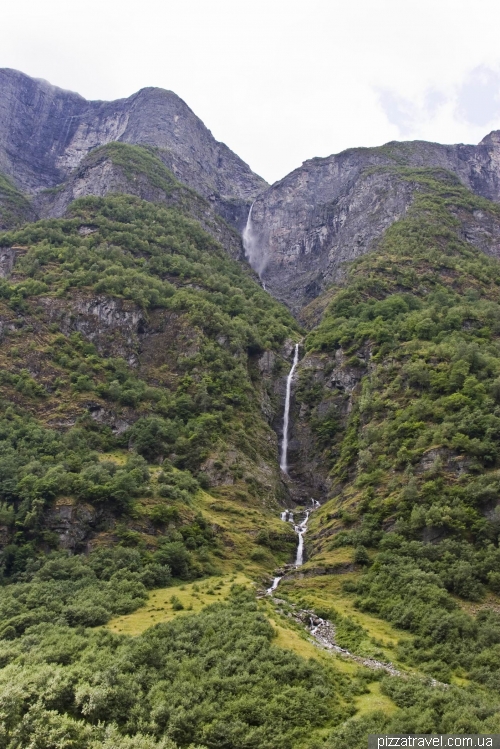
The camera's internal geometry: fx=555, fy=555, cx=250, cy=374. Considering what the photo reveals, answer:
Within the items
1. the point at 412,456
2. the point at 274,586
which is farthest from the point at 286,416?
the point at 274,586

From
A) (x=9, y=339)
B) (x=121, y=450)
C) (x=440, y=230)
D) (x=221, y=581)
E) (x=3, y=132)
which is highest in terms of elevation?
(x=3, y=132)

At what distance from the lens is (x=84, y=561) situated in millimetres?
49625

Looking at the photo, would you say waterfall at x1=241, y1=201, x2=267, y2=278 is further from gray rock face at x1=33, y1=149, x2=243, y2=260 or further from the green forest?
the green forest

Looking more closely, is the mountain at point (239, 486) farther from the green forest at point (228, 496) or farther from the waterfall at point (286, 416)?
the waterfall at point (286, 416)

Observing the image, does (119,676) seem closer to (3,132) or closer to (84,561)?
(84,561)

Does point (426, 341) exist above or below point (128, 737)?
above

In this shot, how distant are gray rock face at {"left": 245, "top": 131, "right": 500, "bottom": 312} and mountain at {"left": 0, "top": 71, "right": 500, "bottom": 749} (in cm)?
684

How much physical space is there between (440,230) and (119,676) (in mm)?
118885

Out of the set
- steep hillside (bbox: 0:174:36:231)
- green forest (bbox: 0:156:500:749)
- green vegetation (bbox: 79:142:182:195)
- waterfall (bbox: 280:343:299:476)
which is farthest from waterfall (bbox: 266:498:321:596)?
green vegetation (bbox: 79:142:182:195)

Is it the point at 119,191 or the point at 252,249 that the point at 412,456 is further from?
the point at 252,249

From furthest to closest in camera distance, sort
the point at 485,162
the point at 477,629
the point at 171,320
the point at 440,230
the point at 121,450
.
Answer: the point at 485,162 → the point at 440,230 → the point at 171,320 → the point at 121,450 → the point at 477,629

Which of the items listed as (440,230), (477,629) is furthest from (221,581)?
(440,230)

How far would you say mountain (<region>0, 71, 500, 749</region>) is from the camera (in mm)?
26578

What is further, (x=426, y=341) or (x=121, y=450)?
(x=426, y=341)
